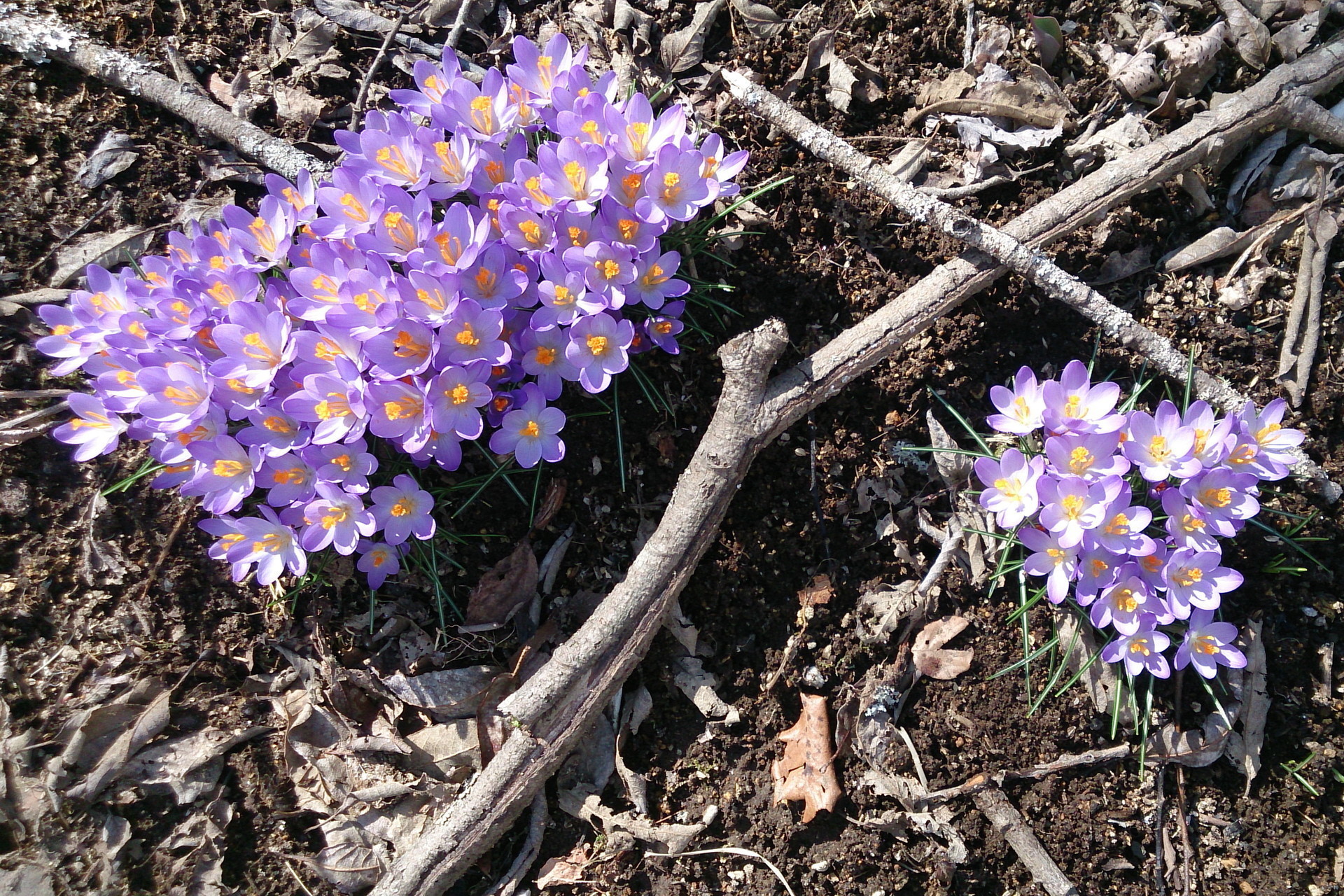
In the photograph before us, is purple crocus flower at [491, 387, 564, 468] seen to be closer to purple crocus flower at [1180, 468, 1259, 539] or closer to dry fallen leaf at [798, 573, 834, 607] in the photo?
dry fallen leaf at [798, 573, 834, 607]

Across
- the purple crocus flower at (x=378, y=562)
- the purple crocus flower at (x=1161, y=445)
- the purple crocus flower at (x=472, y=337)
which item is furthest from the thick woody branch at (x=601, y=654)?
the purple crocus flower at (x=1161, y=445)

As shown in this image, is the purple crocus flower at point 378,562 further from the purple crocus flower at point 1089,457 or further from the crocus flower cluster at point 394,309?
the purple crocus flower at point 1089,457

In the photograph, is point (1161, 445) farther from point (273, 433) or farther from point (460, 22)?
point (460, 22)

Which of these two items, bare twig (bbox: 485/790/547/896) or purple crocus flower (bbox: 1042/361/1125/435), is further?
bare twig (bbox: 485/790/547/896)

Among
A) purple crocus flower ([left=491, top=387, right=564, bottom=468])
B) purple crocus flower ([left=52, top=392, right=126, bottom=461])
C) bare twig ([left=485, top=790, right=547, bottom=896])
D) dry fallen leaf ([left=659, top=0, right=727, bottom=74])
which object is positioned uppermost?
dry fallen leaf ([left=659, top=0, right=727, bottom=74])

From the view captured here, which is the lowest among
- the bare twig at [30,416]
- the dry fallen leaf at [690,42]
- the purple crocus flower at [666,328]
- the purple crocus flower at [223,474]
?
the bare twig at [30,416]

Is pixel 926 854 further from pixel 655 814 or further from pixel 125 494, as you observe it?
Result: pixel 125 494

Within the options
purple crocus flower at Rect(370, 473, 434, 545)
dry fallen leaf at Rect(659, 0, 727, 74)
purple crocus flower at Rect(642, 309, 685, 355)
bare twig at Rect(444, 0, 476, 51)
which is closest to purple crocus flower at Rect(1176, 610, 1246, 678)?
purple crocus flower at Rect(642, 309, 685, 355)

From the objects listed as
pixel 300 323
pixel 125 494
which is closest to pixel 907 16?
pixel 300 323
